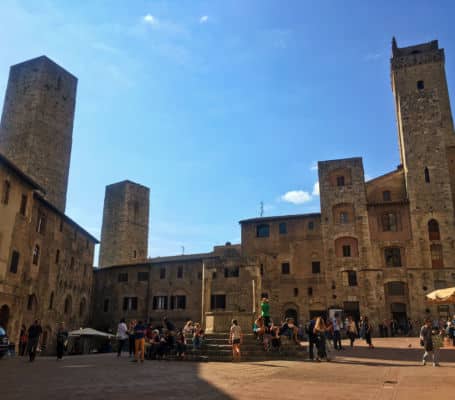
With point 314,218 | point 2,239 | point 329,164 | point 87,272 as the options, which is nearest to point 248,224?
point 314,218

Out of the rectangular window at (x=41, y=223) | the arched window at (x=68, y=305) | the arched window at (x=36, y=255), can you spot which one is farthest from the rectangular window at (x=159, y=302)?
the arched window at (x=36, y=255)

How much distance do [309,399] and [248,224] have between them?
33.6m

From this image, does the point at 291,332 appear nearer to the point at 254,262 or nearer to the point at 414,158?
the point at 254,262

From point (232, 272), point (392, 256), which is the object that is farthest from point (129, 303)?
point (392, 256)

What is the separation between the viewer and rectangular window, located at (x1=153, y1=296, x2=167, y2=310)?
40531 millimetres

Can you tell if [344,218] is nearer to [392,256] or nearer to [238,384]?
[392,256]

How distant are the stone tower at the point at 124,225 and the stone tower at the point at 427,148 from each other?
30727mm

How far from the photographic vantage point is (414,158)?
37375 mm

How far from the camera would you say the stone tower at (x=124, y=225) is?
50.3 metres

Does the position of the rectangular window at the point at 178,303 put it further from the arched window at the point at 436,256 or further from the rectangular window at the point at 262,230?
the arched window at the point at 436,256

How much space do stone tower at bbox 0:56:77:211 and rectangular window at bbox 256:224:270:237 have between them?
17740 millimetres

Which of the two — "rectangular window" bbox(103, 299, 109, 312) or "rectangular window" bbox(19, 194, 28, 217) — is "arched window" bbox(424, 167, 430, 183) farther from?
"rectangular window" bbox(103, 299, 109, 312)

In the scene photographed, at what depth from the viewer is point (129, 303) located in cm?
4159

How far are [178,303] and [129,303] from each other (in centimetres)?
519
